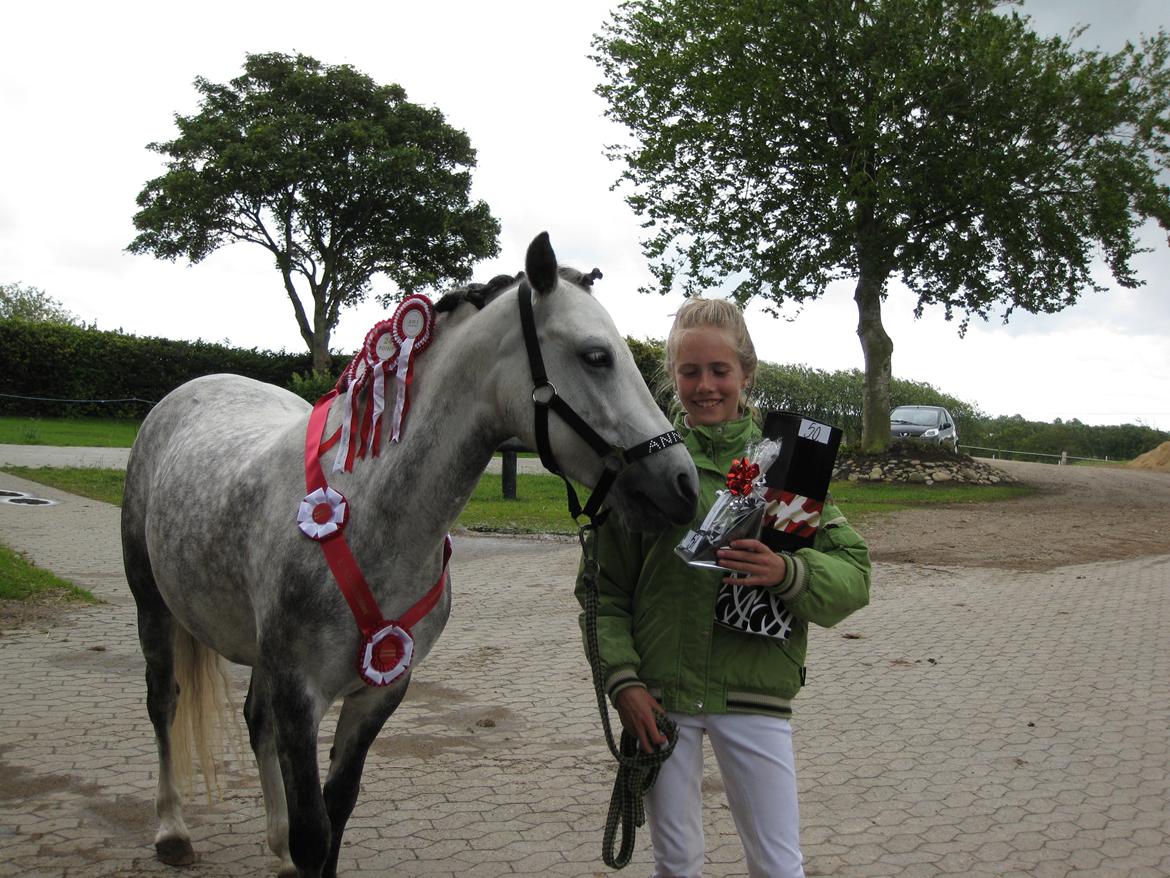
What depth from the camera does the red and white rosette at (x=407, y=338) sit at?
2.74 meters

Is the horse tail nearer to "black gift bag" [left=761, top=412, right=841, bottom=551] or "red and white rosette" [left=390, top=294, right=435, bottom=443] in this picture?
"red and white rosette" [left=390, top=294, right=435, bottom=443]

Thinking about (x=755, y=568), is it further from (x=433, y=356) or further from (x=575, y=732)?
(x=575, y=732)

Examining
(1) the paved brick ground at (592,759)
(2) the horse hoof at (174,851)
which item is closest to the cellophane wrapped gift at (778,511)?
(1) the paved brick ground at (592,759)

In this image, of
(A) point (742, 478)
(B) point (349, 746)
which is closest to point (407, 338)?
(A) point (742, 478)

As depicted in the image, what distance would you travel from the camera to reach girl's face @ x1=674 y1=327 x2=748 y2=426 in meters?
2.50

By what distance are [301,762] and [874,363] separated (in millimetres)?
21420

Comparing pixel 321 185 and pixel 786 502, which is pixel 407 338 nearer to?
pixel 786 502

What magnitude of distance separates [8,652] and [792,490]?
6.04m

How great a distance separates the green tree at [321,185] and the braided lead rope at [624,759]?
30.0 m

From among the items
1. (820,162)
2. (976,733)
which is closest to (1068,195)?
(820,162)

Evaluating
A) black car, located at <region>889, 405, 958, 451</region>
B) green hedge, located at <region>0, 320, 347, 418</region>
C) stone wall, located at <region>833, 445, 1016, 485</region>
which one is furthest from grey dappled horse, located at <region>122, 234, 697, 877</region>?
black car, located at <region>889, 405, 958, 451</region>

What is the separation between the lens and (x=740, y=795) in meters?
2.33

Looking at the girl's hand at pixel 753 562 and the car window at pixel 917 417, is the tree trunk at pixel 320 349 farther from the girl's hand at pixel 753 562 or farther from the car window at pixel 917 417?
the girl's hand at pixel 753 562

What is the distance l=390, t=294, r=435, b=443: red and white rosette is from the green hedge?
23.5 metres
